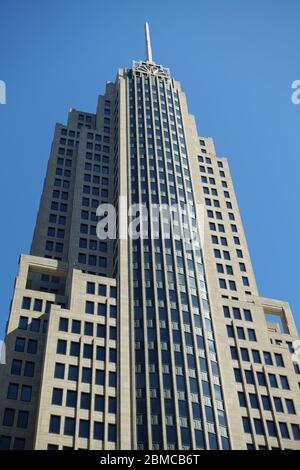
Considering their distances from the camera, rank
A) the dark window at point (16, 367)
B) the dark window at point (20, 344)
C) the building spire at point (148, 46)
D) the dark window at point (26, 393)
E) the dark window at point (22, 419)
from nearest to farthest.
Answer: the dark window at point (22, 419), the dark window at point (26, 393), the dark window at point (16, 367), the dark window at point (20, 344), the building spire at point (148, 46)

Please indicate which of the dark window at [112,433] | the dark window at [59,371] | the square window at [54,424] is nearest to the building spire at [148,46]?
the dark window at [59,371]

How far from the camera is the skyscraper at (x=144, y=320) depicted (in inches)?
3194

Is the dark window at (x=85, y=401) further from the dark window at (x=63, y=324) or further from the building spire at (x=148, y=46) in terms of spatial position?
the building spire at (x=148, y=46)

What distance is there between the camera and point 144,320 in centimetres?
9338

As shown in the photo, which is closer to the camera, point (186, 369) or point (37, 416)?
point (37, 416)

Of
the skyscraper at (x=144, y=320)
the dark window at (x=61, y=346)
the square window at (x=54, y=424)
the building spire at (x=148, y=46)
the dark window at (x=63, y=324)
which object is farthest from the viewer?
the building spire at (x=148, y=46)

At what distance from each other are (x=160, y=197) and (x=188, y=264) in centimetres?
1664

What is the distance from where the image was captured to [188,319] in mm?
95688

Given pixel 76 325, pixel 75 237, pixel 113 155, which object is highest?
pixel 113 155

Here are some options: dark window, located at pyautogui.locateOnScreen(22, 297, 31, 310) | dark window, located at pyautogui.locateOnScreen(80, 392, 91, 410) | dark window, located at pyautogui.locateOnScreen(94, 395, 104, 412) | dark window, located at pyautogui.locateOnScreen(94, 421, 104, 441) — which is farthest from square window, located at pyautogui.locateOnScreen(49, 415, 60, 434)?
dark window, located at pyautogui.locateOnScreen(22, 297, 31, 310)

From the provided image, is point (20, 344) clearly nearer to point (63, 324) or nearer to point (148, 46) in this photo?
point (63, 324)

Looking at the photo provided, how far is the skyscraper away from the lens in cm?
8112
